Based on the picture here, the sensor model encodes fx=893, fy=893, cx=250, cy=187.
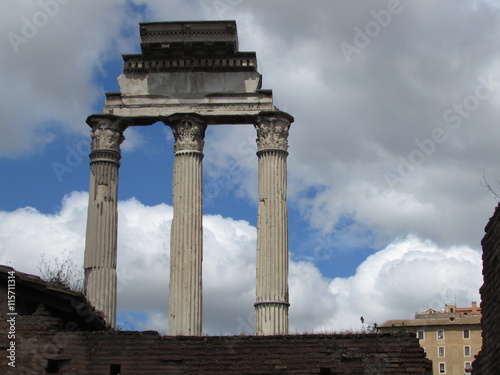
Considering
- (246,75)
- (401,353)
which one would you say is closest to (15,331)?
(401,353)

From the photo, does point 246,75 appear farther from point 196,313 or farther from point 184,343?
point 184,343

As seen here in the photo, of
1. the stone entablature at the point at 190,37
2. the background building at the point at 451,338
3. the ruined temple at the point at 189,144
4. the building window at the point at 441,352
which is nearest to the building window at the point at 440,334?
the background building at the point at 451,338

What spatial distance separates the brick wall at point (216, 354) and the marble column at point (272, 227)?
32.1 feet

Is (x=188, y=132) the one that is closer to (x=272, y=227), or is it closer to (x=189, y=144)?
(x=189, y=144)

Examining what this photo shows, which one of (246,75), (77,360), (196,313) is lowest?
(77,360)

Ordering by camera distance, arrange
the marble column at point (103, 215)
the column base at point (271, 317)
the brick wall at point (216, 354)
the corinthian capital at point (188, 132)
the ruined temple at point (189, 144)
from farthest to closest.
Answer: the corinthian capital at point (188, 132)
the marble column at point (103, 215)
the ruined temple at point (189, 144)
the column base at point (271, 317)
the brick wall at point (216, 354)

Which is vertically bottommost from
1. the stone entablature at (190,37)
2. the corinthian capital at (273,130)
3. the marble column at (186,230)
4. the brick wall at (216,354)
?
the brick wall at (216,354)

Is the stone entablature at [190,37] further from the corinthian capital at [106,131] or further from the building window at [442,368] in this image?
the building window at [442,368]

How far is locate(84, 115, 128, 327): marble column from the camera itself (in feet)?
82.2

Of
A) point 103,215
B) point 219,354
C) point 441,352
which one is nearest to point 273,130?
point 103,215

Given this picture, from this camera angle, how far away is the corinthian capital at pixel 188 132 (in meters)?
26.5

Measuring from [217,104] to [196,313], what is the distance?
21.3 feet

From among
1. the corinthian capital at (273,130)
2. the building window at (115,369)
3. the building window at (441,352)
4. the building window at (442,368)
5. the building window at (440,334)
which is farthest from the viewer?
the building window at (442,368)

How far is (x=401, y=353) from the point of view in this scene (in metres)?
14.1
